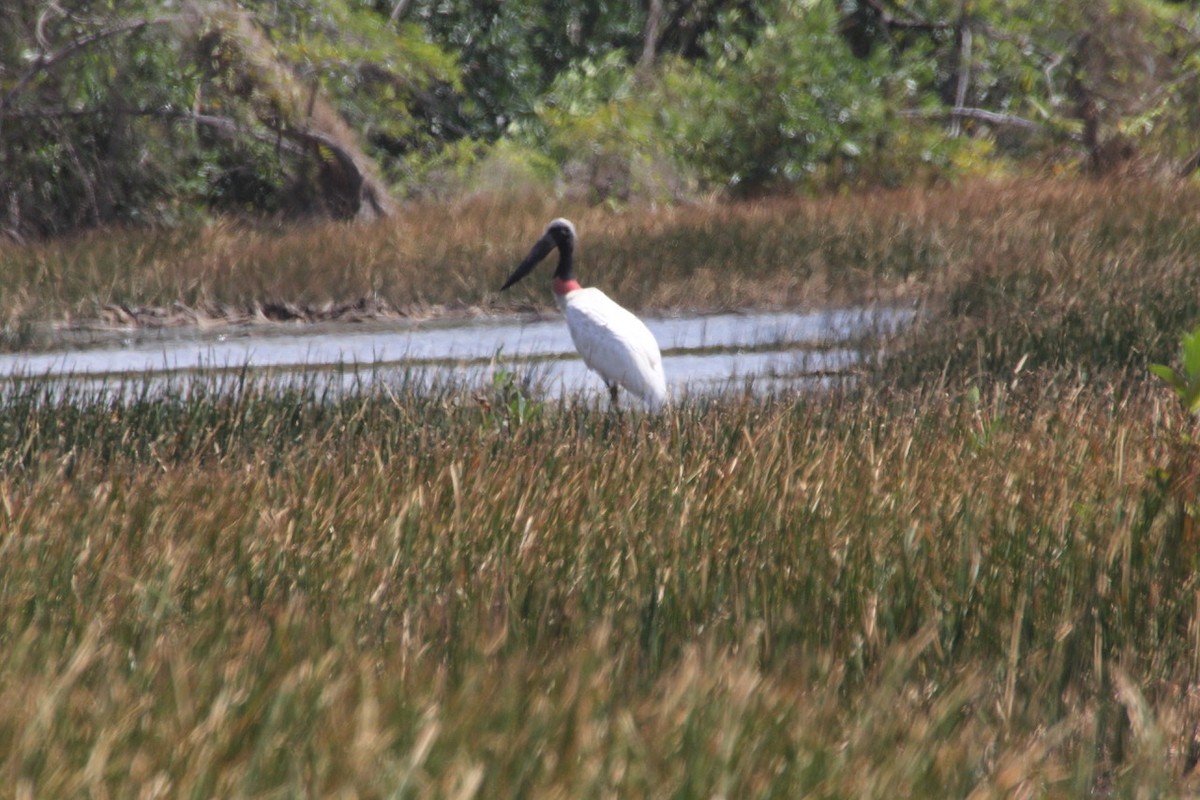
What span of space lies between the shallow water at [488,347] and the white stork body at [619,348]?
1.71 feet

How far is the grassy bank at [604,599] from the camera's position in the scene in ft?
7.09

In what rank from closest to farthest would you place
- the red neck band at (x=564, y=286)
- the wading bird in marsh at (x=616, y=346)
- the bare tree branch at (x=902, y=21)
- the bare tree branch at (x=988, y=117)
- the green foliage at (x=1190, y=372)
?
the green foliage at (x=1190, y=372)
the wading bird in marsh at (x=616, y=346)
the red neck band at (x=564, y=286)
the bare tree branch at (x=988, y=117)
the bare tree branch at (x=902, y=21)

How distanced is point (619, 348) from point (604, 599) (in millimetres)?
4080

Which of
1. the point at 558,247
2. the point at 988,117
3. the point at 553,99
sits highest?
the point at 558,247

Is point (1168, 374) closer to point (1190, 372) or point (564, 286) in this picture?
point (1190, 372)

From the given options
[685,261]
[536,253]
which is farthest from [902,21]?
[536,253]

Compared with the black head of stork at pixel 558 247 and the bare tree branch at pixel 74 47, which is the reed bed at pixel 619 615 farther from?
the bare tree branch at pixel 74 47

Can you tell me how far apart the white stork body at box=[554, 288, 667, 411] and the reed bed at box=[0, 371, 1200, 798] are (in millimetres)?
1587

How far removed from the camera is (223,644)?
2658 millimetres

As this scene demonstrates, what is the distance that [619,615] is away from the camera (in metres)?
3.23

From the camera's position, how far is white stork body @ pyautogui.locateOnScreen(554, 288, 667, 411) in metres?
7.26

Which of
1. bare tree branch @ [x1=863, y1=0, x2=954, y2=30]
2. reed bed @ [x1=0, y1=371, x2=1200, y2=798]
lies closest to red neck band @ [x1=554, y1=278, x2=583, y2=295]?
reed bed @ [x1=0, y1=371, x2=1200, y2=798]

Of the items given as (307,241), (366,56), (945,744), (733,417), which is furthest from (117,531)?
(366,56)

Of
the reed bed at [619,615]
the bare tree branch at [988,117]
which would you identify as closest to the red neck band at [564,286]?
the reed bed at [619,615]
